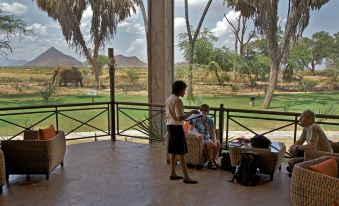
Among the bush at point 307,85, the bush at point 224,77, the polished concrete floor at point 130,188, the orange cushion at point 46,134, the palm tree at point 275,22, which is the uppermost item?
the palm tree at point 275,22

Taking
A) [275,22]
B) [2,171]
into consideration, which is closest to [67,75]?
[2,171]

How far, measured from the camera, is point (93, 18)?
7395mm

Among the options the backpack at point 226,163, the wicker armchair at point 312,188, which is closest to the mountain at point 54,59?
the backpack at point 226,163

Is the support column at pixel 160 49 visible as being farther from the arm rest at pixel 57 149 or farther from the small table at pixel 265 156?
the small table at pixel 265 156

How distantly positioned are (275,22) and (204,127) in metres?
3.15

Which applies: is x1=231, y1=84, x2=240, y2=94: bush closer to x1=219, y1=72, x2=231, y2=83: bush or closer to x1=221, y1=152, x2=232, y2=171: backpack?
x1=219, y1=72, x2=231, y2=83: bush

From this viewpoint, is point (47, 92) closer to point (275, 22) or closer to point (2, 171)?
point (2, 171)

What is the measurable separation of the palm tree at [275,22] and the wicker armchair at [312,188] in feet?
13.3

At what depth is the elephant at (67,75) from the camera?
24.6ft

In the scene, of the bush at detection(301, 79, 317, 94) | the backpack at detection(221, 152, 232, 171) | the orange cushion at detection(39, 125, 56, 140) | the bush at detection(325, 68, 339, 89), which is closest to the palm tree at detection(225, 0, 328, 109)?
the bush at detection(301, 79, 317, 94)

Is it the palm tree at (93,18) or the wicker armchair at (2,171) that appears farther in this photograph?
the palm tree at (93,18)

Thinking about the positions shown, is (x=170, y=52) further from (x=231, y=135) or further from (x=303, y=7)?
(x=303, y=7)

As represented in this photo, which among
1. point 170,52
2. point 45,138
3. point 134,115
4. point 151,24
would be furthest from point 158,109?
point 45,138

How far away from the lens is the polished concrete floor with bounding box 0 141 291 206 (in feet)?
11.2
